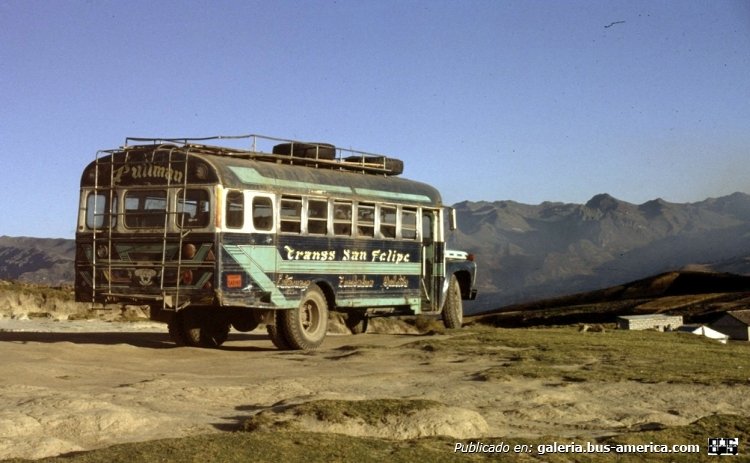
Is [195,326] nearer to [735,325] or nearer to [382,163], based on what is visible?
[382,163]

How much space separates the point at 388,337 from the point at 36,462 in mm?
13784

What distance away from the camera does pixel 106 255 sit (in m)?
16.8

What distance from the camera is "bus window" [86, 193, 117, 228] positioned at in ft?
55.5

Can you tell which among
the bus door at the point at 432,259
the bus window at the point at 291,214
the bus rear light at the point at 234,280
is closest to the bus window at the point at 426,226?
the bus door at the point at 432,259

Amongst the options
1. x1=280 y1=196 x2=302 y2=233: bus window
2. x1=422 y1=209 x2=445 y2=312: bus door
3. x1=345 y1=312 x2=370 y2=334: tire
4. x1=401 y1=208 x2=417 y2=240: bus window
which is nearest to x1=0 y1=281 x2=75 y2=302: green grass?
x1=345 y1=312 x2=370 y2=334: tire

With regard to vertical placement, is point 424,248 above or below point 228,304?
above

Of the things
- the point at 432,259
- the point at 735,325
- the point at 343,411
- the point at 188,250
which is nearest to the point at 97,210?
the point at 188,250

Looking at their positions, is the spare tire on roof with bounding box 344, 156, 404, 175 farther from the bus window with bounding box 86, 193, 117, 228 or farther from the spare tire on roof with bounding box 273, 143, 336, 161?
the bus window with bounding box 86, 193, 117, 228

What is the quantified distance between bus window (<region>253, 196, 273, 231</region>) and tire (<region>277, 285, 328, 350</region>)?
1.59 m

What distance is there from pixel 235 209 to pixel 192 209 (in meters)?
0.71

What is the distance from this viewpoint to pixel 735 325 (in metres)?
34.4

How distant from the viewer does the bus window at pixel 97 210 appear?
1691cm

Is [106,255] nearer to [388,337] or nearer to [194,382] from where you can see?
[194,382]

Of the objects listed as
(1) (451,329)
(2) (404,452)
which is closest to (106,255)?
(1) (451,329)
